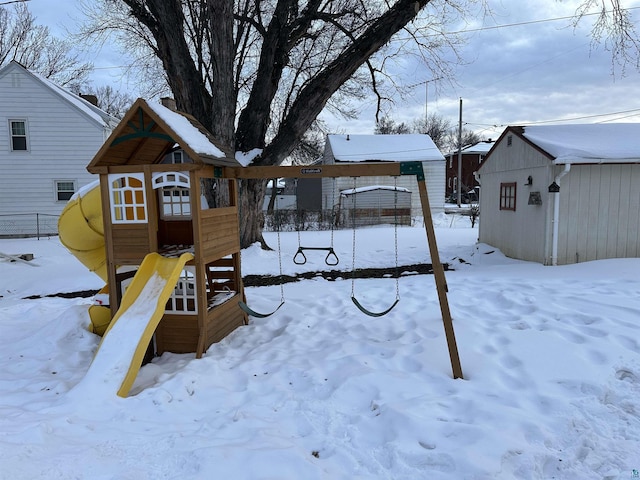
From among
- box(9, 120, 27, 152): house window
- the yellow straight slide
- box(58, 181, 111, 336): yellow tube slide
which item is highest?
box(9, 120, 27, 152): house window

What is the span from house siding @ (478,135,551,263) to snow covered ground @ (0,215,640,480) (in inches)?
110

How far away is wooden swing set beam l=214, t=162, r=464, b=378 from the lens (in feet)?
13.5

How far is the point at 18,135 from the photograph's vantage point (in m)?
16.9

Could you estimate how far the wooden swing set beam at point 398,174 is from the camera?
162 inches

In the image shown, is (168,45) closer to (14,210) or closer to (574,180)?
(574,180)

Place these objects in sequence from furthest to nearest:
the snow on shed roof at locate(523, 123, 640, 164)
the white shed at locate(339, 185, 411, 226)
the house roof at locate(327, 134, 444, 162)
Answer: the house roof at locate(327, 134, 444, 162)
the white shed at locate(339, 185, 411, 226)
the snow on shed roof at locate(523, 123, 640, 164)


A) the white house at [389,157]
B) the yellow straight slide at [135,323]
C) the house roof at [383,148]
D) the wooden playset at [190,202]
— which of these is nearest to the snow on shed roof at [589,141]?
the wooden playset at [190,202]

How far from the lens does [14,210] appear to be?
55.9ft

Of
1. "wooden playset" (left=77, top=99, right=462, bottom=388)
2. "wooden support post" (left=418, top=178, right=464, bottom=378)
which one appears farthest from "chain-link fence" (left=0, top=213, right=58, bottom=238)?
"wooden support post" (left=418, top=178, right=464, bottom=378)

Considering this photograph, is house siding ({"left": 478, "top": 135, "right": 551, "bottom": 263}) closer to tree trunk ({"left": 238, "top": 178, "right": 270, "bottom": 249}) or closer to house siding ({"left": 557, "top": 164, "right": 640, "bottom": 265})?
house siding ({"left": 557, "top": 164, "right": 640, "bottom": 265})

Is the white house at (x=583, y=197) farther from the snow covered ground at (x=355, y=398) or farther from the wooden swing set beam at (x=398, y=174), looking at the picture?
the wooden swing set beam at (x=398, y=174)

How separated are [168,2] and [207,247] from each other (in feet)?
23.2

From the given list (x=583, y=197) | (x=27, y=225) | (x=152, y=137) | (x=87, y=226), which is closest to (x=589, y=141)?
(x=583, y=197)

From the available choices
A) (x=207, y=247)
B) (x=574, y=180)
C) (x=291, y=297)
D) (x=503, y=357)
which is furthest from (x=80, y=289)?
(x=574, y=180)
